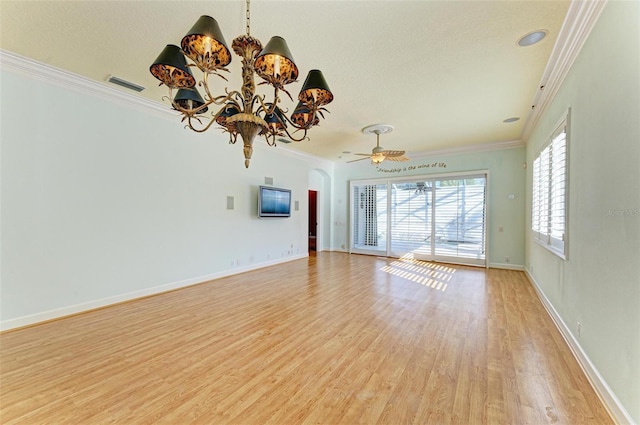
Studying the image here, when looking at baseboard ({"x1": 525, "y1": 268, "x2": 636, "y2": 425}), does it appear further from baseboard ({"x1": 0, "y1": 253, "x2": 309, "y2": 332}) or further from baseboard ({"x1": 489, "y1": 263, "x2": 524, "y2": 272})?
baseboard ({"x1": 0, "y1": 253, "x2": 309, "y2": 332})

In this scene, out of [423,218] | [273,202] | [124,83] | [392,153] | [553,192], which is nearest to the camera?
[553,192]

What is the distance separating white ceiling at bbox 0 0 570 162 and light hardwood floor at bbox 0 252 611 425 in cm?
314

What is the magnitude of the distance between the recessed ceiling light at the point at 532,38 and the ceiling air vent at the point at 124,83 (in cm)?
477

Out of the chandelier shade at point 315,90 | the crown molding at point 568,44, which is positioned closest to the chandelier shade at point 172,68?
the chandelier shade at point 315,90

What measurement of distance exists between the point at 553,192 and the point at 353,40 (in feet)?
10.5

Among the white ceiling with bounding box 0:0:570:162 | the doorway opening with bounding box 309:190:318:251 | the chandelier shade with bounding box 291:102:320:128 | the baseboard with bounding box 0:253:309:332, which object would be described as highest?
the white ceiling with bounding box 0:0:570:162

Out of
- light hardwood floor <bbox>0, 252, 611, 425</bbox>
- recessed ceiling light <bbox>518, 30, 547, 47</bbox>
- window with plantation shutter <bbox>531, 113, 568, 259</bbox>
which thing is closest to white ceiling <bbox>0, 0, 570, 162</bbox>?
recessed ceiling light <bbox>518, 30, 547, 47</bbox>

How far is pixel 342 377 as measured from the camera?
2.22 meters

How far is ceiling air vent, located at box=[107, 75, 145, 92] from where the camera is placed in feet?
11.6

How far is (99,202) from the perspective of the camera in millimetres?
Answer: 3764

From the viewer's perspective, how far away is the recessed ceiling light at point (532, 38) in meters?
2.54

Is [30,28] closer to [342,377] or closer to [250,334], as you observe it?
[250,334]

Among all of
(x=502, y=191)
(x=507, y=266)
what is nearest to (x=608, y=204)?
(x=502, y=191)

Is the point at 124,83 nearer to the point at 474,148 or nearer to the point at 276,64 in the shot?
the point at 276,64
